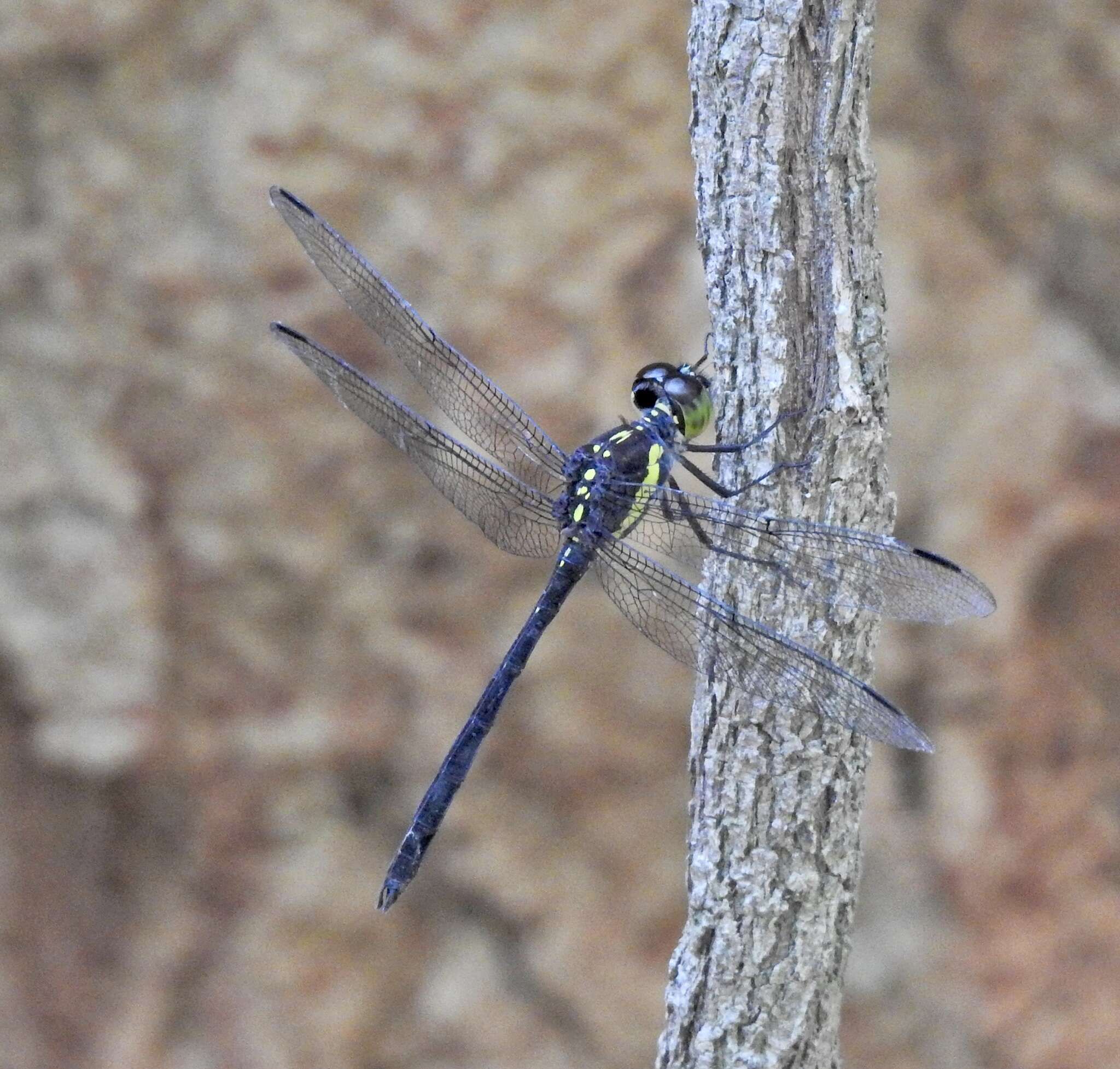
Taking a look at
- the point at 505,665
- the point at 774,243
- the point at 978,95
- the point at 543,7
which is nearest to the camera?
the point at 774,243

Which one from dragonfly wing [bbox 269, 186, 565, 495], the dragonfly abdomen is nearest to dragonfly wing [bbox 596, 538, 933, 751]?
the dragonfly abdomen

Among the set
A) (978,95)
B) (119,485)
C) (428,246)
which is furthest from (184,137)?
(978,95)

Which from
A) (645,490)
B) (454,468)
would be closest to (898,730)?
(645,490)

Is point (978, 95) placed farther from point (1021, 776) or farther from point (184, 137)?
point (184, 137)

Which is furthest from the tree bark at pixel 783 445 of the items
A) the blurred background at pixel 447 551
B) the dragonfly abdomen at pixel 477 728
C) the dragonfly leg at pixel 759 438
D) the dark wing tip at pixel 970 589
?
the blurred background at pixel 447 551

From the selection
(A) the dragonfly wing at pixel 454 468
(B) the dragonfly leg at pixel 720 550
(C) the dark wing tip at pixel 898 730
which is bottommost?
(C) the dark wing tip at pixel 898 730

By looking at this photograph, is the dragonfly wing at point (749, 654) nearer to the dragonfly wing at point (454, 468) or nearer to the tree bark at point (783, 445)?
the tree bark at point (783, 445)
